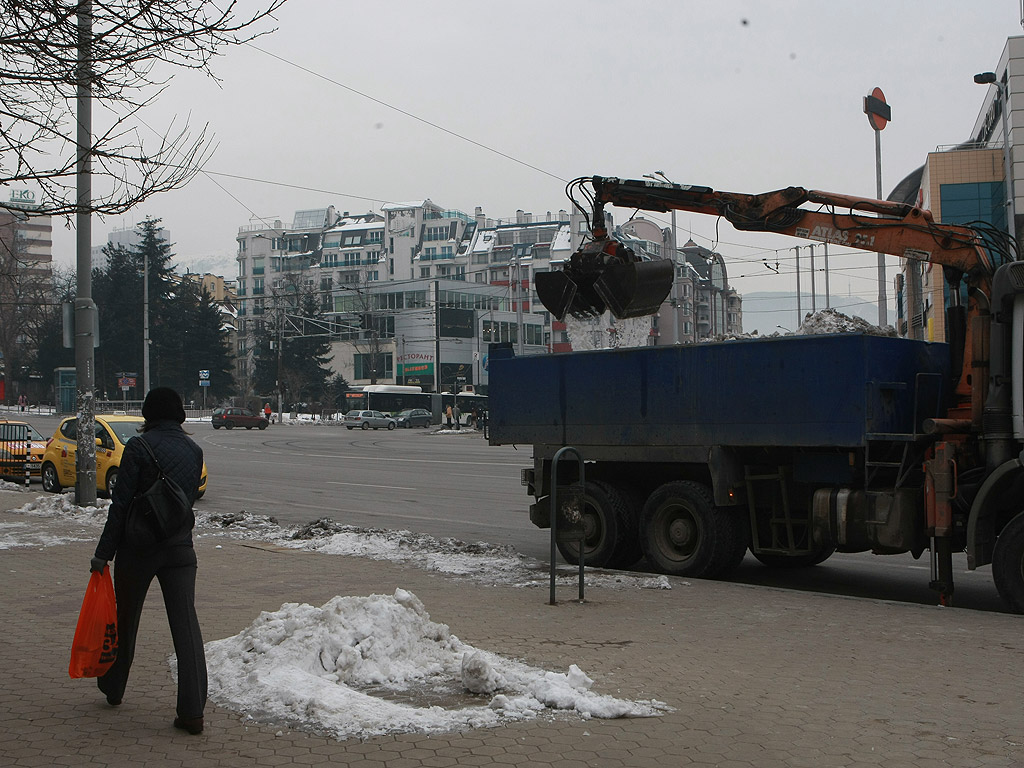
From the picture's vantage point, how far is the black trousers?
5.38m

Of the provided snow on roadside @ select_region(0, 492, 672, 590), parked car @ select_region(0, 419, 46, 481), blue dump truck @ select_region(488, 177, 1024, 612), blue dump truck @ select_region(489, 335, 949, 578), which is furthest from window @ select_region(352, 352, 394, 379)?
blue dump truck @ select_region(488, 177, 1024, 612)

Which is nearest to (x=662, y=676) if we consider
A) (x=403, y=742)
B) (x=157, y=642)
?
(x=403, y=742)

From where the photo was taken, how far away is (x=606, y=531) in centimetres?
1188

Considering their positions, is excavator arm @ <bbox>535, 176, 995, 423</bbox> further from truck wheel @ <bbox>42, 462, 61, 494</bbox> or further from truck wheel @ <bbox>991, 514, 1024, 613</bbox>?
truck wheel @ <bbox>42, 462, 61, 494</bbox>

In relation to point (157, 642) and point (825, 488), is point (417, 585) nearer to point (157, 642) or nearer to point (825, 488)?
point (157, 642)

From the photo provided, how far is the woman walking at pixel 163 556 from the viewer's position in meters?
5.39

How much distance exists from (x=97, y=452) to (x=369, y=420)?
163 feet

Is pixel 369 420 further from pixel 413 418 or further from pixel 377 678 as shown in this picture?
pixel 377 678

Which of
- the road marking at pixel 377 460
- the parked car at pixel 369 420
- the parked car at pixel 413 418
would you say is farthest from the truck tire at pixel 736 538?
the parked car at pixel 413 418

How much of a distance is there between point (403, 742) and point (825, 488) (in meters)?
6.11

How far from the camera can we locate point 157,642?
753 cm

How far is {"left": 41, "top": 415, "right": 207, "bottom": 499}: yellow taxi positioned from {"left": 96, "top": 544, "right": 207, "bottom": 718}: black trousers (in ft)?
48.5

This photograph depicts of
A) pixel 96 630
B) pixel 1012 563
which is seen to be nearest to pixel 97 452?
pixel 96 630

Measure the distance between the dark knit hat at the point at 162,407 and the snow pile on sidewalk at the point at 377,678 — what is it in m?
1.66
